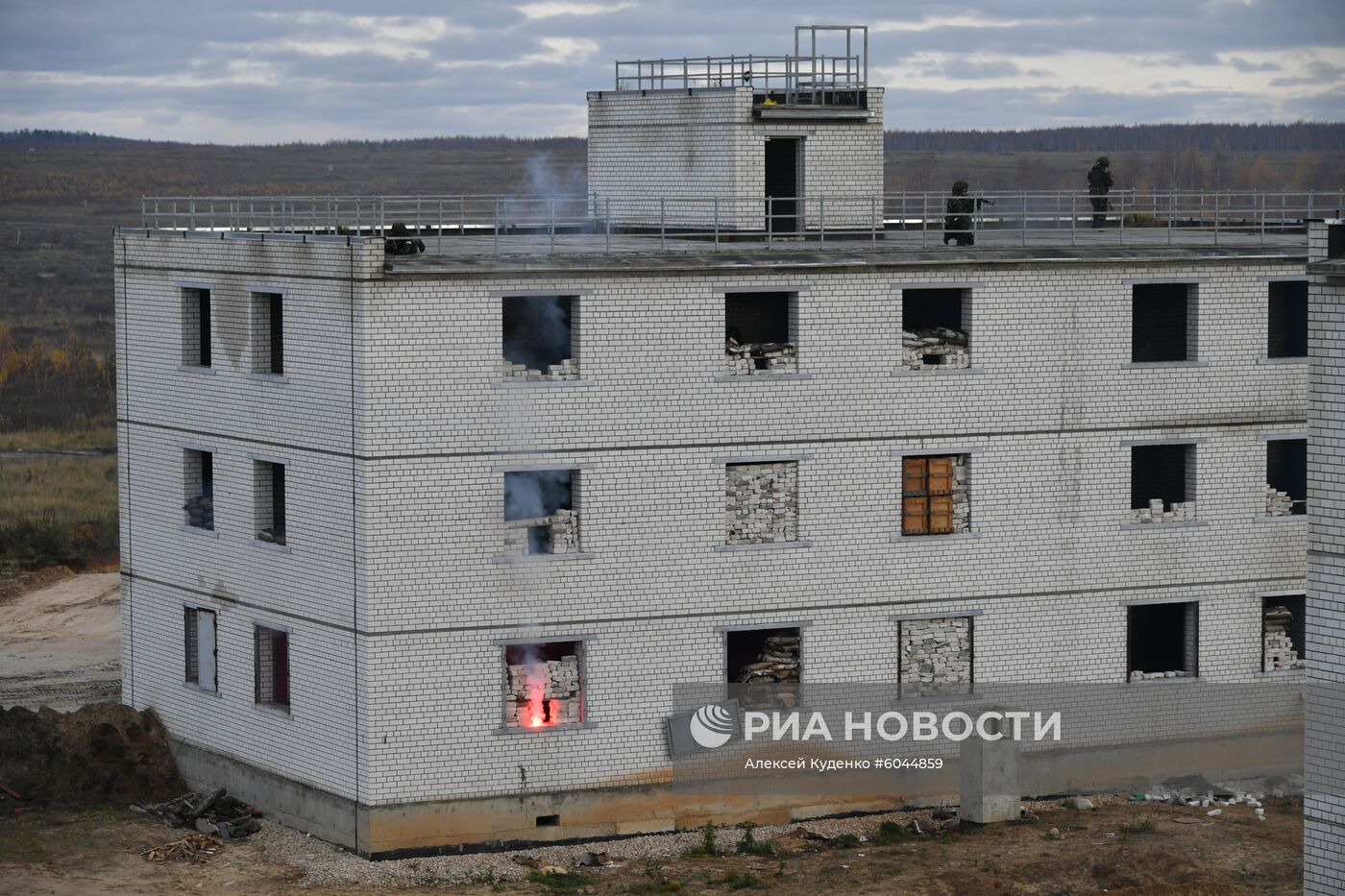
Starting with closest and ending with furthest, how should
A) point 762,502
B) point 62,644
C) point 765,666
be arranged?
point 762,502
point 765,666
point 62,644

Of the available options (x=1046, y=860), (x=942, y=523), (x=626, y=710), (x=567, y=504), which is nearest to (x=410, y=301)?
(x=567, y=504)

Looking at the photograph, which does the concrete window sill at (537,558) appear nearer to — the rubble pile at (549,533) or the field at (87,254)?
the rubble pile at (549,533)

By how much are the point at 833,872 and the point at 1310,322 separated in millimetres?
11342

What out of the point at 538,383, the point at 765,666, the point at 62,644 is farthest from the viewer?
the point at 62,644

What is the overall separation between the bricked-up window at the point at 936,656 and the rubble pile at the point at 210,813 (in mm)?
10388

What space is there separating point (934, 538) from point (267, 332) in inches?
428

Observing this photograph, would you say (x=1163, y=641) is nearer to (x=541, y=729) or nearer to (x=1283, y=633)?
(x=1283, y=633)

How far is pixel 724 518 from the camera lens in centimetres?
3409

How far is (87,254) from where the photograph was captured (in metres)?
142

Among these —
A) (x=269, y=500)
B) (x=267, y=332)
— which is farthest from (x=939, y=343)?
(x=269, y=500)

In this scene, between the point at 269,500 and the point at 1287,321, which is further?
the point at 1287,321

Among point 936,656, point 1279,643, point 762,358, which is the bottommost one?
point 1279,643

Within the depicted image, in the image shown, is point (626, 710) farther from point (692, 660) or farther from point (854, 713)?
point (854, 713)

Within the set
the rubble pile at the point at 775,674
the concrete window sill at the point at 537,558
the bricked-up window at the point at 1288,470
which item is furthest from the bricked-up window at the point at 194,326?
the bricked-up window at the point at 1288,470
